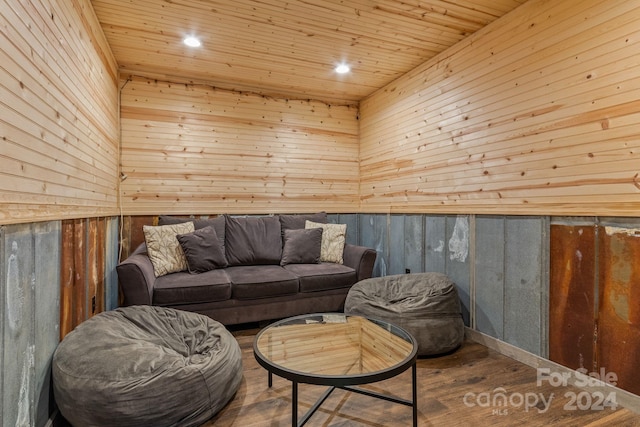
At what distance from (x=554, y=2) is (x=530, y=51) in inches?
12.1

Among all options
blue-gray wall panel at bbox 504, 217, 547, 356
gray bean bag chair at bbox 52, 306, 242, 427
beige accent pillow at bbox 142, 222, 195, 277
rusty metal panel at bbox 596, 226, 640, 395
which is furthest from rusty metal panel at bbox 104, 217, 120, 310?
rusty metal panel at bbox 596, 226, 640, 395

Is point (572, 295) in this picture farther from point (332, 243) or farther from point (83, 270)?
point (83, 270)

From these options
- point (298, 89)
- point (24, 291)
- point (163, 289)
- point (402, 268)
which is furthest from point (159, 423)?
point (298, 89)

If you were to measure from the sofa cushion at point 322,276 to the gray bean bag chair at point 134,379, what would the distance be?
1310mm

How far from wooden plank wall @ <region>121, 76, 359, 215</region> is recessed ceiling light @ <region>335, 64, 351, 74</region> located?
0.87m

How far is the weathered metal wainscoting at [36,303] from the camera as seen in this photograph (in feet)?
4.36

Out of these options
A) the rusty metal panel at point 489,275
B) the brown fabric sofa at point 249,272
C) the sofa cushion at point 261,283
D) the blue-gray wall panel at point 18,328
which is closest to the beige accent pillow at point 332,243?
the brown fabric sofa at point 249,272

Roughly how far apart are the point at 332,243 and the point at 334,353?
6.87ft

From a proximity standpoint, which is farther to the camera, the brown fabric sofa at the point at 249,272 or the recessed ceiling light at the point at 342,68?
the recessed ceiling light at the point at 342,68

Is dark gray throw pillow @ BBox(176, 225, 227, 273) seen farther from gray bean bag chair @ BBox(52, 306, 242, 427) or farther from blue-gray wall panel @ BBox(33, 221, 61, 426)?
blue-gray wall panel @ BBox(33, 221, 61, 426)

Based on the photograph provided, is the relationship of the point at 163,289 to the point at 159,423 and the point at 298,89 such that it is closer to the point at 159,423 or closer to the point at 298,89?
the point at 159,423

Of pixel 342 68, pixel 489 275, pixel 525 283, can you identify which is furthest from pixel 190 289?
pixel 342 68

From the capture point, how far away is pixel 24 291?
57.4 inches

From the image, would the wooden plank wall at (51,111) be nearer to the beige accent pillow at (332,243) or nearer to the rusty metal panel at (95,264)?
the rusty metal panel at (95,264)
